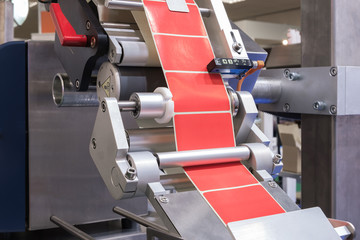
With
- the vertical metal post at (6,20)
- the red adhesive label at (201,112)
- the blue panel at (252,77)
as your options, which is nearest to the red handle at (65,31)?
the red adhesive label at (201,112)

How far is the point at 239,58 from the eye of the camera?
78 centimetres

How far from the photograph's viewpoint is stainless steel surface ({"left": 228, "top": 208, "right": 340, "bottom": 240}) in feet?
1.90

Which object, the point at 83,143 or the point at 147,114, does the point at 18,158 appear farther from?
the point at 147,114

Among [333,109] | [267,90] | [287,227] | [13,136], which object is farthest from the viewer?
[13,136]

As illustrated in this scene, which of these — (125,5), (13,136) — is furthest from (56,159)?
(125,5)

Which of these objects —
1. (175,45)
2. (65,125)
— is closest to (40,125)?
(65,125)

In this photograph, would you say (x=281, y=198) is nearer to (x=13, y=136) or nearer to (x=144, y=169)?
(x=144, y=169)

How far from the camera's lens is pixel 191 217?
2.03 feet

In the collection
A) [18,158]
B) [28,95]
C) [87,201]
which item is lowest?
[87,201]

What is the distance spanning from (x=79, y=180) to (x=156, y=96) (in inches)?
22.0

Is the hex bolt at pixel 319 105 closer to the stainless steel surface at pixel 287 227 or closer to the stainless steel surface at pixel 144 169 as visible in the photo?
the stainless steel surface at pixel 287 227

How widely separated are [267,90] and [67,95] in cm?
44

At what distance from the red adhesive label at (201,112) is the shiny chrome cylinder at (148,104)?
30 millimetres

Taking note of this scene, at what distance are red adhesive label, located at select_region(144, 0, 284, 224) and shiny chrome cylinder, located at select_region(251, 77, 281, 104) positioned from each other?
0.22m
